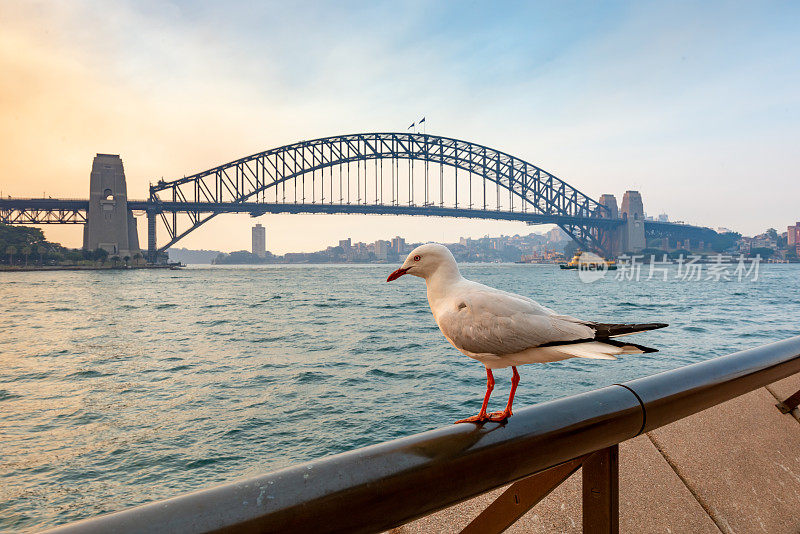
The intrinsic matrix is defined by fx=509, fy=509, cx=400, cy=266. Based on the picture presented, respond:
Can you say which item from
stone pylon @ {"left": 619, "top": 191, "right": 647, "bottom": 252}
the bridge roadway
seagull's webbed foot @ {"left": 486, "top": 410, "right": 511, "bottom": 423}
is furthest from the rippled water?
stone pylon @ {"left": 619, "top": 191, "right": 647, "bottom": 252}

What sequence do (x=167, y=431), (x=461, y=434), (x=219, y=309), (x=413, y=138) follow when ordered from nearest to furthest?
(x=461, y=434)
(x=167, y=431)
(x=219, y=309)
(x=413, y=138)

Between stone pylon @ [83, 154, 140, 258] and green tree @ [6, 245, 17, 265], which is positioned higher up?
stone pylon @ [83, 154, 140, 258]

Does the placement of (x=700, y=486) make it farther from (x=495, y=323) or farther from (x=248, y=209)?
(x=248, y=209)

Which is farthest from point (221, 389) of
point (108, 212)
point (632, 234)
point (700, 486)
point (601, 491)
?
point (632, 234)

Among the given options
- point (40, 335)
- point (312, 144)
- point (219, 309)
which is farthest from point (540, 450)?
point (312, 144)

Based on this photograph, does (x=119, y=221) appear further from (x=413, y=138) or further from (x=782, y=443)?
(x=782, y=443)

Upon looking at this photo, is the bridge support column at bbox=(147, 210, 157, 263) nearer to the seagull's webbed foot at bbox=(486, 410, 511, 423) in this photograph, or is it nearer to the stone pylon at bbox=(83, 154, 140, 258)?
the stone pylon at bbox=(83, 154, 140, 258)

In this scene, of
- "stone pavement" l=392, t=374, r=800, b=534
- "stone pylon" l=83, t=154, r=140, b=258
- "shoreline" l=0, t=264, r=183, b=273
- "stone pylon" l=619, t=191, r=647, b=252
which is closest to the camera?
"stone pavement" l=392, t=374, r=800, b=534
